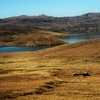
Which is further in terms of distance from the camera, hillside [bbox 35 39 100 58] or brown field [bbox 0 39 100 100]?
hillside [bbox 35 39 100 58]

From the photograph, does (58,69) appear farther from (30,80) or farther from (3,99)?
(3,99)

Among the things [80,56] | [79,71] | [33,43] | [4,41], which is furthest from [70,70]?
[4,41]

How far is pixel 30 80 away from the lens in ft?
96.7

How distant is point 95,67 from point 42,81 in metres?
9.49

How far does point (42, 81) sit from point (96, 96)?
7795 mm

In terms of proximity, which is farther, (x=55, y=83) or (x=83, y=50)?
(x=83, y=50)

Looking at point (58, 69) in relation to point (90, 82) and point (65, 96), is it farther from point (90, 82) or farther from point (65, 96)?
point (65, 96)

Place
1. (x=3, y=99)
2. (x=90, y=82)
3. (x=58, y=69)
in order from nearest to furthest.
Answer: (x=3, y=99)
(x=90, y=82)
(x=58, y=69)

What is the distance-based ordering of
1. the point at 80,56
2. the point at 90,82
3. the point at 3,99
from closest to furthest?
1. the point at 3,99
2. the point at 90,82
3. the point at 80,56

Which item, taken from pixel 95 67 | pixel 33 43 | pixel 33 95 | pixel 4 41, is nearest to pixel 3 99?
pixel 33 95

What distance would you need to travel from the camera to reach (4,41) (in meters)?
116

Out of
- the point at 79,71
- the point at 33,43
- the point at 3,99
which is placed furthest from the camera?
the point at 33,43

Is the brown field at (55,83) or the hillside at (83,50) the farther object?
the hillside at (83,50)

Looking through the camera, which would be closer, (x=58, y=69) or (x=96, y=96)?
(x=96, y=96)
